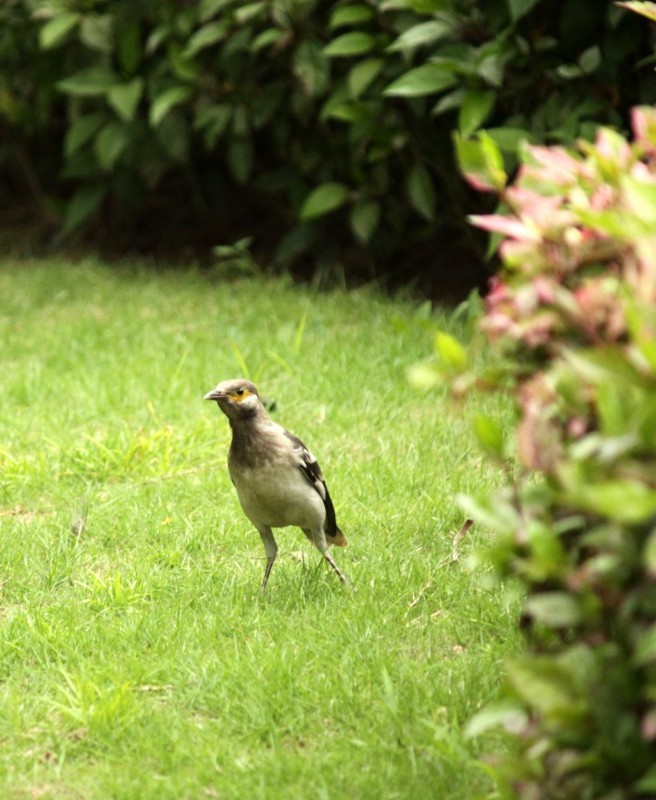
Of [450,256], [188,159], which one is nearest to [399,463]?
[450,256]

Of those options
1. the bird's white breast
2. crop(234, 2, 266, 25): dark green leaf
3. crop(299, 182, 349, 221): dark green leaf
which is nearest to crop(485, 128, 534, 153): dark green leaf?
crop(299, 182, 349, 221): dark green leaf

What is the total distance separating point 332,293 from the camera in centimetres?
885

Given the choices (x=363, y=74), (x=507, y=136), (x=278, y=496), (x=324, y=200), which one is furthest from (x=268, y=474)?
(x=324, y=200)

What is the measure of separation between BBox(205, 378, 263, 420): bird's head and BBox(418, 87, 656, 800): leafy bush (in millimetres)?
1931

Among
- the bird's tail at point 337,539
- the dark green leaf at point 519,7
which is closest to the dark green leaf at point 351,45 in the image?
the dark green leaf at point 519,7

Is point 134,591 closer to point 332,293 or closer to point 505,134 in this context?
point 505,134

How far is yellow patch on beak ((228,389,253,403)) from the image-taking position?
4953 mm

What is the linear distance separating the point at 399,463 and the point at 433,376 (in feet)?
10.4

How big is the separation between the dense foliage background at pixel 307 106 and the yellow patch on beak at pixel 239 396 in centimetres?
273

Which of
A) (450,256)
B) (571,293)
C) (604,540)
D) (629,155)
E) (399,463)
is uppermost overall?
(629,155)

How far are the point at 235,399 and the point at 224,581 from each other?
71cm

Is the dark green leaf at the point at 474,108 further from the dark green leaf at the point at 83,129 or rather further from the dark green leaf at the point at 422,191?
the dark green leaf at the point at 83,129

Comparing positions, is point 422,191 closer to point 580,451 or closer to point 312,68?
point 312,68

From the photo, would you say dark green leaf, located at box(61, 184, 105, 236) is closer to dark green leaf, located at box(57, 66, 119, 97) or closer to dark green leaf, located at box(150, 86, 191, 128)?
dark green leaf, located at box(57, 66, 119, 97)
